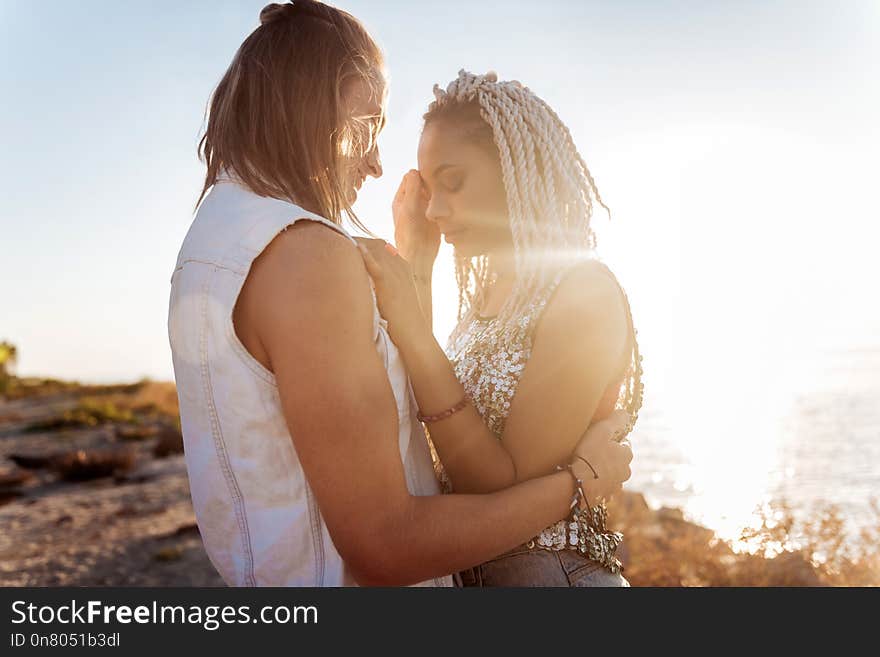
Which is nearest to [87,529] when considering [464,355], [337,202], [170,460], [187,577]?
[187,577]

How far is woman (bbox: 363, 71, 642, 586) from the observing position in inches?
76.5

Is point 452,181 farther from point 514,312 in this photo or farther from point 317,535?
point 317,535

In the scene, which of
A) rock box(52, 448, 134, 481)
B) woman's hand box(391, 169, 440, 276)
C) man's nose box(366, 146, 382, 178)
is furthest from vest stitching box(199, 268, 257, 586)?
rock box(52, 448, 134, 481)

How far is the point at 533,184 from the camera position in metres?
2.53

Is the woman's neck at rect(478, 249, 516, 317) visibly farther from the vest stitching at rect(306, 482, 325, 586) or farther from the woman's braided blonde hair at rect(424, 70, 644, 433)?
the vest stitching at rect(306, 482, 325, 586)

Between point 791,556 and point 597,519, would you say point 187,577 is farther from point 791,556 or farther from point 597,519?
point 597,519

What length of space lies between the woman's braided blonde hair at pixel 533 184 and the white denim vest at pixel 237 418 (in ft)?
3.03

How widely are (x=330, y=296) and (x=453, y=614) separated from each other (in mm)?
868

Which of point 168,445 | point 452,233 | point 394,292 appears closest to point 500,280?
point 452,233

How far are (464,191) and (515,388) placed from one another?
2.43 ft

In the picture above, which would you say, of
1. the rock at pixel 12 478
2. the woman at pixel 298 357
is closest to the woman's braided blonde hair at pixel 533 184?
the woman at pixel 298 357

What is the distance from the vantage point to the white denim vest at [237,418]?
1.50m

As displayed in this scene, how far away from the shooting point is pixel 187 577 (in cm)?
798

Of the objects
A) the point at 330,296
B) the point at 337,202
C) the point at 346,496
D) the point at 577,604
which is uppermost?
the point at 337,202
